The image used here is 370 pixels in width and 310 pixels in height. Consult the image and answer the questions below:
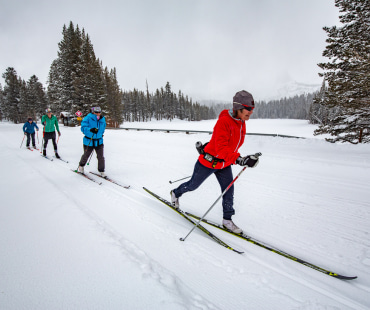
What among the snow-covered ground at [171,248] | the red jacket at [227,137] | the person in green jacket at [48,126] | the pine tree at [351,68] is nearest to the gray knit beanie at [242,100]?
the red jacket at [227,137]

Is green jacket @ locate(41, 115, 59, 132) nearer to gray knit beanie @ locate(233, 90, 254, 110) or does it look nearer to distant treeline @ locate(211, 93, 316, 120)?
gray knit beanie @ locate(233, 90, 254, 110)

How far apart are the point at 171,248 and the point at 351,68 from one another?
13364 millimetres

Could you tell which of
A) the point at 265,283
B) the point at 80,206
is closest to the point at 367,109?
the point at 265,283

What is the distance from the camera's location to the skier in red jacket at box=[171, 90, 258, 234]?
258 cm

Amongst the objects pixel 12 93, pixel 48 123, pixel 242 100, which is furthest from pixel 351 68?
pixel 12 93

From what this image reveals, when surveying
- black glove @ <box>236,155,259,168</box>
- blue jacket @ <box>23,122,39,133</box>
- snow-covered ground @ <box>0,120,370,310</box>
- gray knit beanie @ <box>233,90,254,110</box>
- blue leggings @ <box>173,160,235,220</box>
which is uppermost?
gray knit beanie @ <box>233,90,254,110</box>

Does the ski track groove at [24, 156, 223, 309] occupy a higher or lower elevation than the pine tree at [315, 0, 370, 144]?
lower

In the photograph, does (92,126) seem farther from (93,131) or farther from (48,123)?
(48,123)

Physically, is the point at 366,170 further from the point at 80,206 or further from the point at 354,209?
the point at 80,206

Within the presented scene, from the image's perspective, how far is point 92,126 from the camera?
17.7 ft

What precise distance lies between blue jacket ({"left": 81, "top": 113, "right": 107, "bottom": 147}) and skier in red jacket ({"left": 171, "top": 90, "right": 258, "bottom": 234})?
12.8 ft

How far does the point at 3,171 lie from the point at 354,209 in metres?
9.91

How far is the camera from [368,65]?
28.1ft

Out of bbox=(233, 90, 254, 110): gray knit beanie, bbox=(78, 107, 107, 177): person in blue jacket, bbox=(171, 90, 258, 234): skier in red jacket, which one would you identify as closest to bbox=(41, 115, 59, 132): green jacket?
bbox=(78, 107, 107, 177): person in blue jacket
